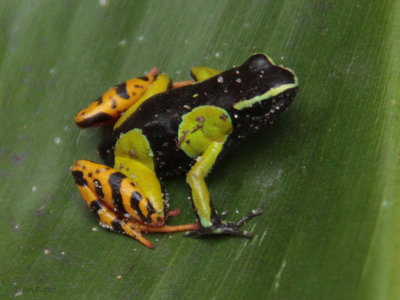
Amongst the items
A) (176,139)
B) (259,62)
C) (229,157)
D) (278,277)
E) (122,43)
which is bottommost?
(278,277)

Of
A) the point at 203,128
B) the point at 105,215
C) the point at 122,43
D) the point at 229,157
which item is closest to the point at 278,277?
the point at 229,157

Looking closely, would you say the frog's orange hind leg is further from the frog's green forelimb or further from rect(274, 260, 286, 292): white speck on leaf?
rect(274, 260, 286, 292): white speck on leaf

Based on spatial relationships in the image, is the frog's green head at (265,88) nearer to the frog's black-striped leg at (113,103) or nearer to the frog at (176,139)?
the frog at (176,139)

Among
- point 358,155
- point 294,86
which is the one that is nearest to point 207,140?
point 294,86

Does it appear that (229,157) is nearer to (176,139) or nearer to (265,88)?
(176,139)

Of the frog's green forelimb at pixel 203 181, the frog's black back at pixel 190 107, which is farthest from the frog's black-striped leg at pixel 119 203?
the frog's black back at pixel 190 107

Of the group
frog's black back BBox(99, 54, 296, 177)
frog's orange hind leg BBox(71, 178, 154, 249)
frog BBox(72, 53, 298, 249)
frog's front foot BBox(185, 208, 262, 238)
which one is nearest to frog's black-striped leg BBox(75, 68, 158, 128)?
frog BBox(72, 53, 298, 249)
